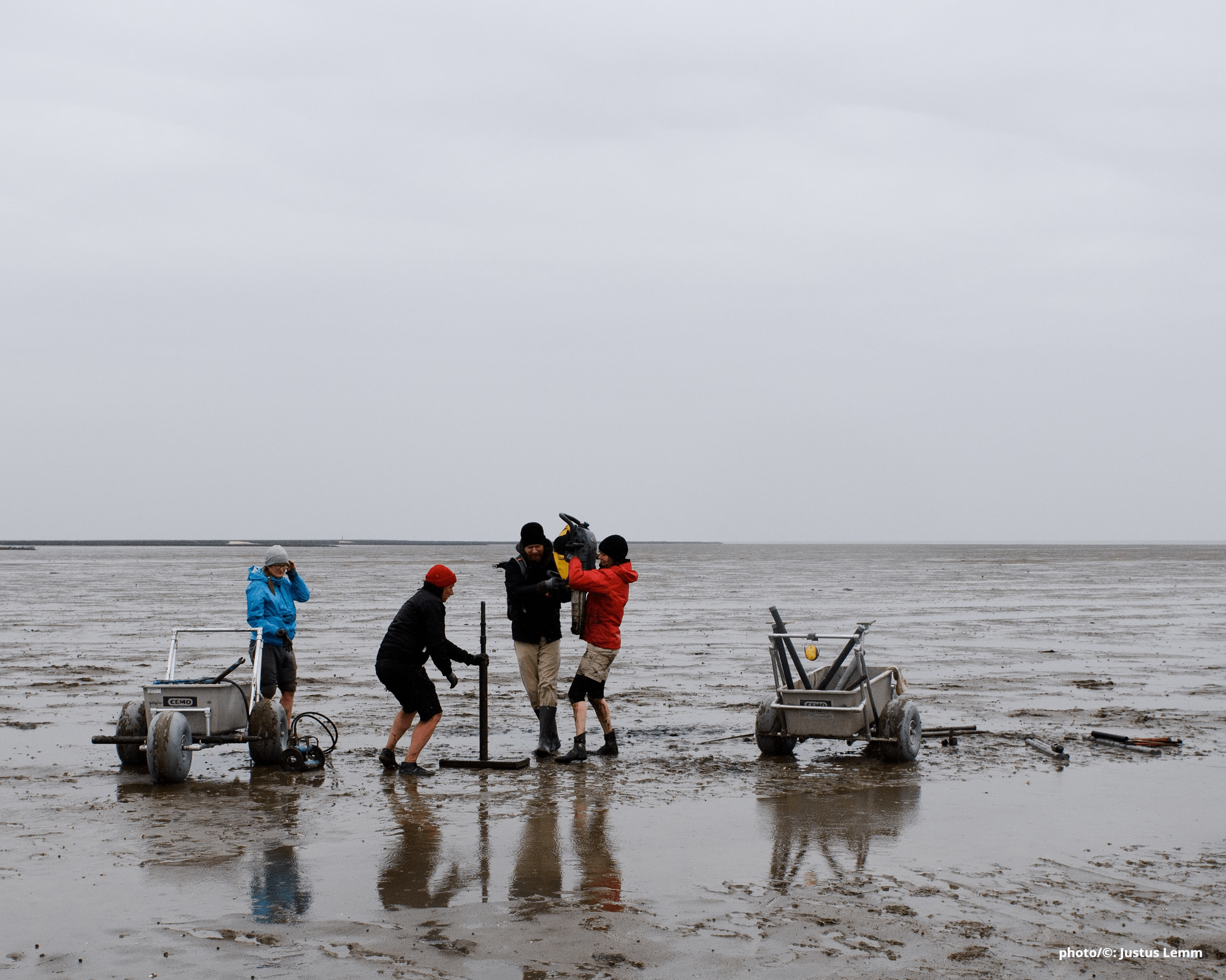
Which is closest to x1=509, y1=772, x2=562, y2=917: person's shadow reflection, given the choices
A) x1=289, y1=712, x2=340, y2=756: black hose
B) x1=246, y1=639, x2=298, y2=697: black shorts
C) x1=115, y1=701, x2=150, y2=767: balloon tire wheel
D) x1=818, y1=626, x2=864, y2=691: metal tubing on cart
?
x1=289, y1=712, x2=340, y2=756: black hose

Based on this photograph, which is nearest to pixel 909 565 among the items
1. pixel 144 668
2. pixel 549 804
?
pixel 144 668

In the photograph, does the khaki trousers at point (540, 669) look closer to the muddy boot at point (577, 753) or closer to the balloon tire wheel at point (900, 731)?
the muddy boot at point (577, 753)

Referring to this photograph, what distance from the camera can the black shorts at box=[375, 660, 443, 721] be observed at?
9.80 meters

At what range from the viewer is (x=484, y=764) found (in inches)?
388

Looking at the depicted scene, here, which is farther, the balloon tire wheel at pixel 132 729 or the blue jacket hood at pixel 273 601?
the blue jacket hood at pixel 273 601

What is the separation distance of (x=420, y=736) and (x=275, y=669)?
1779 mm

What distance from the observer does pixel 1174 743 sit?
10664 mm

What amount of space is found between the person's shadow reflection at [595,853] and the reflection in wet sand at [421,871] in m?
0.57

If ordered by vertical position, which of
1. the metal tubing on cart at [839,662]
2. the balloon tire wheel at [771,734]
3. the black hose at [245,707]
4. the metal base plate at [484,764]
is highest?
the metal tubing on cart at [839,662]

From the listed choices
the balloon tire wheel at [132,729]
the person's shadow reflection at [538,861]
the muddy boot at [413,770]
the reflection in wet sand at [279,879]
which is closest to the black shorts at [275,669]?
the balloon tire wheel at [132,729]

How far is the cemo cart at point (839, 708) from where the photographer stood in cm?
1002

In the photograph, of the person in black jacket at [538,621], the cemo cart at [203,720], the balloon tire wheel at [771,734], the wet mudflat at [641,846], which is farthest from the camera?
the person in black jacket at [538,621]

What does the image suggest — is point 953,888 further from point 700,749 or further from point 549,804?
point 700,749

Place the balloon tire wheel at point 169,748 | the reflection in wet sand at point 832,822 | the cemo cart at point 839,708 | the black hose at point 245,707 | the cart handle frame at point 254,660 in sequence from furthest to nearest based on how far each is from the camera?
1. the cart handle frame at point 254,660
2. the cemo cart at point 839,708
3. the black hose at point 245,707
4. the balloon tire wheel at point 169,748
5. the reflection in wet sand at point 832,822
